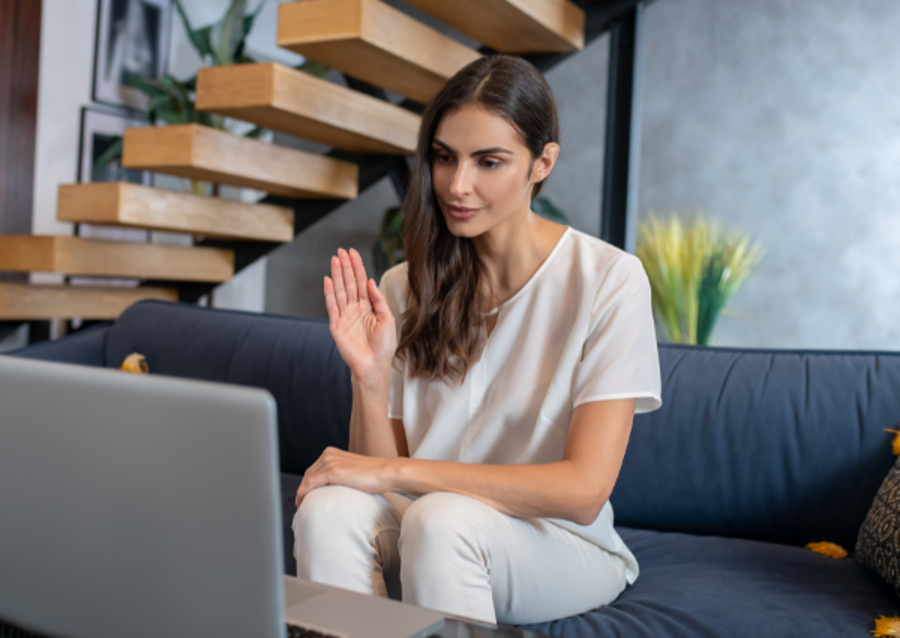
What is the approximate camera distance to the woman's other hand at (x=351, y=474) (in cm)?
114

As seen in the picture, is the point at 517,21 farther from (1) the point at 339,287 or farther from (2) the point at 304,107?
(1) the point at 339,287

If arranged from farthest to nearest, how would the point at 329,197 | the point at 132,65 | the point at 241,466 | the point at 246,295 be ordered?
the point at 246,295 → the point at 132,65 → the point at 329,197 → the point at 241,466

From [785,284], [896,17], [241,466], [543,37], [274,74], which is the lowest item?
[241,466]

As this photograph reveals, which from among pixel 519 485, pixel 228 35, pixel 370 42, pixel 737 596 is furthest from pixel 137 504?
pixel 228 35

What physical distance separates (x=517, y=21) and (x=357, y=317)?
5.70ft

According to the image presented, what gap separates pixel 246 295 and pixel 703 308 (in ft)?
8.80

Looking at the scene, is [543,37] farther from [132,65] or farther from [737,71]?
[132,65]

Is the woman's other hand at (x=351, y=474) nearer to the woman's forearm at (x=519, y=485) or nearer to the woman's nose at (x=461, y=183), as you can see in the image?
the woman's forearm at (x=519, y=485)

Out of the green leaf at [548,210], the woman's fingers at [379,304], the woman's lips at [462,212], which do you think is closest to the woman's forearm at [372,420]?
the woman's fingers at [379,304]

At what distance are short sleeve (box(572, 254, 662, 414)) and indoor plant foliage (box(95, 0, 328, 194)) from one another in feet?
6.83

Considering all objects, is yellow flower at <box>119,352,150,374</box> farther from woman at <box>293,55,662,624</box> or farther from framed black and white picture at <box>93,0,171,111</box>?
framed black and white picture at <box>93,0,171,111</box>

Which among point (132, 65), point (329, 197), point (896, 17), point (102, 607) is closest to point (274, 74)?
point (329, 197)

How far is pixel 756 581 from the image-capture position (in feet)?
4.64

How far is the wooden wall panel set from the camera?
3.34 metres
